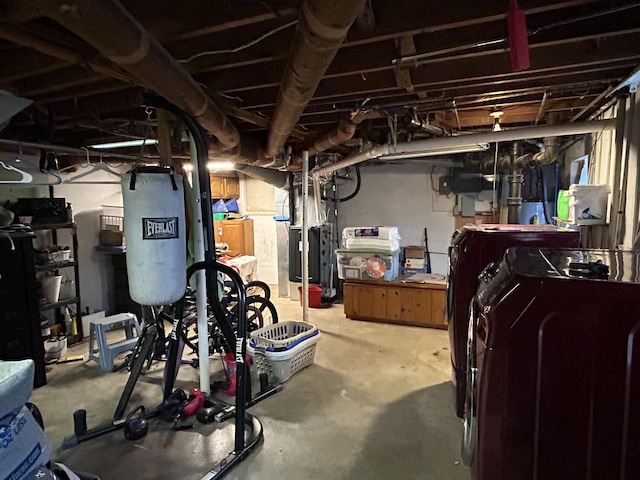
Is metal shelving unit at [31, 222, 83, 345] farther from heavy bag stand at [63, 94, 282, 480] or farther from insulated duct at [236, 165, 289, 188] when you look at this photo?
insulated duct at [236, 165, 289, 188]

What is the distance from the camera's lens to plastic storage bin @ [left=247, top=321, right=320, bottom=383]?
321 cm

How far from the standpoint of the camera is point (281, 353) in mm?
3184

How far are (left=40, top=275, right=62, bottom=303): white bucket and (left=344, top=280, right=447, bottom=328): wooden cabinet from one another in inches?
127

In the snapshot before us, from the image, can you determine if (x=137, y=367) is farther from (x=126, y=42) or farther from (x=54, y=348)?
(x=126, y=42)

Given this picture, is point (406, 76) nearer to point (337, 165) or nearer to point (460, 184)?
point (337, 165)

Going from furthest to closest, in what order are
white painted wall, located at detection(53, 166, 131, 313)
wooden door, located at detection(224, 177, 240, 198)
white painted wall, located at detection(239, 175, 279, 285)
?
white painted wall, located at detection(239, 175, 279, 285), wooden door, located at detection(224, 177, 240, 198), white painted wall, located at detection(53, 166, 131, 313)

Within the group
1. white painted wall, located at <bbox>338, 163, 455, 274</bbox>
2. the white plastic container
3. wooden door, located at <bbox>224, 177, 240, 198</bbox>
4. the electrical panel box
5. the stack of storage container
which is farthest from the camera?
wooden door, located at <bbox>224, 177, 240, 198</bbox>

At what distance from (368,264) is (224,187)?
345 centimetres

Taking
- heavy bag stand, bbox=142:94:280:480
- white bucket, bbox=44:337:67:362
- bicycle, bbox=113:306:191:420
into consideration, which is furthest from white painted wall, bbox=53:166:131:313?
heavy bag stand, bbox=142:94:280:480

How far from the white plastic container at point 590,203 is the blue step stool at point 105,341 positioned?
4011 millimetres

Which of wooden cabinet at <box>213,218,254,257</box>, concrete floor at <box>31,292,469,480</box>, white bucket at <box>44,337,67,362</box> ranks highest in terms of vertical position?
wooden cabinet at <box>213,218,254,257</box>

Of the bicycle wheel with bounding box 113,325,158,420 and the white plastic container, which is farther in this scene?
the white plastic container

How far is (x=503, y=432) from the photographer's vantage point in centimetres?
110

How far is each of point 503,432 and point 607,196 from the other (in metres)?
2.41
